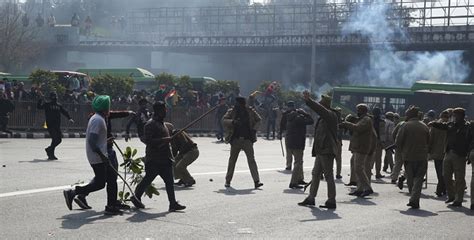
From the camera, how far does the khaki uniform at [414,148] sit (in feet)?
43.8

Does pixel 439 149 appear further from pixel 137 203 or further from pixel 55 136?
pixel 55 136

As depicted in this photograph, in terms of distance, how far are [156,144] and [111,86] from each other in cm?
2780

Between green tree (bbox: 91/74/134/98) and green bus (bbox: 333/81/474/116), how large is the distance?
1409 cm

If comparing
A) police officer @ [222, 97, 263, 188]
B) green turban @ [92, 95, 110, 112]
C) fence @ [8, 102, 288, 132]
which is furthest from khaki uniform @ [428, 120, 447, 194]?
fence @ [8, 102, 288, 132]

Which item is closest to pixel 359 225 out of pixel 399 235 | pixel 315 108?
pixel 399 235

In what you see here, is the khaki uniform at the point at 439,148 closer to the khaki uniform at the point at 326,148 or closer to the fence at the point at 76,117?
the khaki uniform at the point at 326,148

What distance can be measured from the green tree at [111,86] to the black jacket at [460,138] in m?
25.9

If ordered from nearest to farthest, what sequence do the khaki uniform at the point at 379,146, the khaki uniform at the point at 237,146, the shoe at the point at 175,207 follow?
1. the shoe at the point at 175,207
2. the khaki uniform at the point at 237,146
3. the khaki uniform at the point at 379,146

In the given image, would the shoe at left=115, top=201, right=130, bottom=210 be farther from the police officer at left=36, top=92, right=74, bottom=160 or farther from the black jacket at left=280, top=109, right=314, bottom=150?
the police officer at left=36, top=92, right=74, bottom=160

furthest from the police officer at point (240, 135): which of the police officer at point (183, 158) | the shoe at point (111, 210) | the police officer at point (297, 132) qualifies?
the shoe at point (111, 210)

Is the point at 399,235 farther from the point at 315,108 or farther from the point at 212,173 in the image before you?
the point at 212,173

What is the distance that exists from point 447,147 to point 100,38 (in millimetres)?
84008

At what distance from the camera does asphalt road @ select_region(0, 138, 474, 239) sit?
9625 mm

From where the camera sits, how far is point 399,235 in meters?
10.1
